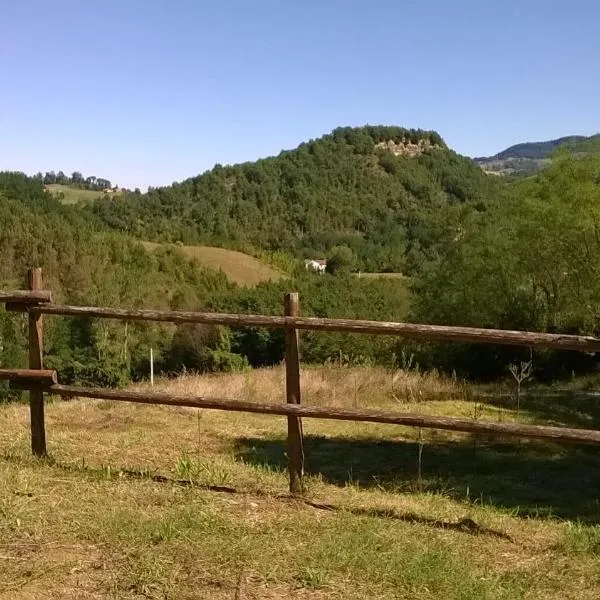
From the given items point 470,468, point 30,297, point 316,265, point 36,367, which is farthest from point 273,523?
point 316,265

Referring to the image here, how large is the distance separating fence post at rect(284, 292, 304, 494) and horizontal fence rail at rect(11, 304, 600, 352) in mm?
126

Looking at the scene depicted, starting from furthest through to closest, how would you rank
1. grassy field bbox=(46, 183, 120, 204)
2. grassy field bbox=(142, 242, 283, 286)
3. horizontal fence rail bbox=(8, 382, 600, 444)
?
grassy field bbox=(46, 183, 120, 204) < grassy field bbox=(142, 242, 283, 286) < horizontal fence rail bbox=(8, 382, 600, 444)

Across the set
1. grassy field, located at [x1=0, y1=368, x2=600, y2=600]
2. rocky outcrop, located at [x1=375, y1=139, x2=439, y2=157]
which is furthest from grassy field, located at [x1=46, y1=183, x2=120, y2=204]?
grassy field, located at [x1=0, y1=368, x2=600, y2=600]

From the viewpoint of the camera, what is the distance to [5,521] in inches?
173

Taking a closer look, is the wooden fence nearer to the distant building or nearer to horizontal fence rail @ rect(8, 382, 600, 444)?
horizontal fence rail @ rect(8, 382, 600, 444)

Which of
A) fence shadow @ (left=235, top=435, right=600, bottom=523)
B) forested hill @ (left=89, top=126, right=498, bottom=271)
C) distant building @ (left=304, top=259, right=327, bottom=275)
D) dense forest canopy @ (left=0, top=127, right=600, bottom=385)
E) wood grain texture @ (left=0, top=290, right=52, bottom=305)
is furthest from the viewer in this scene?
forested hill @ (left=89, top=126, right=498, bottom=271)

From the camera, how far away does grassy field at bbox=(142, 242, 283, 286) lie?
103 m

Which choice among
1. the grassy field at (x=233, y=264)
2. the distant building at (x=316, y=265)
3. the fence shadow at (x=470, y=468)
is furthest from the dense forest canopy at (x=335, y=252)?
the fence shadow at (x=470, y=468)

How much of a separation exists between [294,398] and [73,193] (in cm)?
16212

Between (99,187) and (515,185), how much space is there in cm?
16251

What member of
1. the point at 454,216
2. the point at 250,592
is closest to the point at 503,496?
the point at 250,592

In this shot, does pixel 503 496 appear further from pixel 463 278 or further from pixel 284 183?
pixel 284 183

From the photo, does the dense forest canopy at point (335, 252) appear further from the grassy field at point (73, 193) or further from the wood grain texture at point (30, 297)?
the grassy field at point (73, 193)

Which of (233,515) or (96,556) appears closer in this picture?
(96,556)
